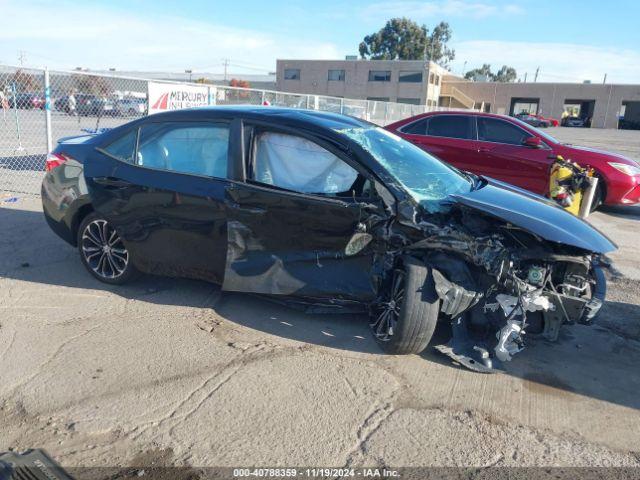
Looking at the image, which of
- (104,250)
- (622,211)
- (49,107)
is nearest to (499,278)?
(104,250)

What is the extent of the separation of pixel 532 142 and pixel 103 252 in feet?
23.6

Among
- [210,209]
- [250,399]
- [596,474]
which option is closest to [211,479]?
[250,399]

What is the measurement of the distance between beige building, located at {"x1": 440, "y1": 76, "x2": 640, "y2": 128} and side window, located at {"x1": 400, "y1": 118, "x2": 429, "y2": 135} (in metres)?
62.8

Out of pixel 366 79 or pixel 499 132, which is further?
pixel 366 79

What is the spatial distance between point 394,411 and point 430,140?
7411mm

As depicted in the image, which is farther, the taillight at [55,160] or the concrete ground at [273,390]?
the taillight at [55,160]

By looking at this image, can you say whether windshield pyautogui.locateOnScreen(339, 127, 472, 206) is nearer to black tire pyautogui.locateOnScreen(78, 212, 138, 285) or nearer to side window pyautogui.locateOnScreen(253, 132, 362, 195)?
side window pyautogui.locateOnScreen(253, 132, 362, 195)

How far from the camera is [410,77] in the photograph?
6034 cm

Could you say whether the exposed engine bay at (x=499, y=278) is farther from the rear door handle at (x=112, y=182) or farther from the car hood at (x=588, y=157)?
the car hood at (x=588, y=157)

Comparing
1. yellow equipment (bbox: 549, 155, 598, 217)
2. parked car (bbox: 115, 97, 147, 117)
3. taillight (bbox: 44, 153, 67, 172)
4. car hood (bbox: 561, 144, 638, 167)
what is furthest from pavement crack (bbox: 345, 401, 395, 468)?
parked car (bbox: 115, 97, 147, 117)

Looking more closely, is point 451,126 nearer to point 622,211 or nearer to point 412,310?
point 622,211

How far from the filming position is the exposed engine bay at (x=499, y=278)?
12.2 feet

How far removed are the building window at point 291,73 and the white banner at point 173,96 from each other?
54220mm

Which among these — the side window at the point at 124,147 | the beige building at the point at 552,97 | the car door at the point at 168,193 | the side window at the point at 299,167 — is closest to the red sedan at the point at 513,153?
the side window at the point at 299,167
